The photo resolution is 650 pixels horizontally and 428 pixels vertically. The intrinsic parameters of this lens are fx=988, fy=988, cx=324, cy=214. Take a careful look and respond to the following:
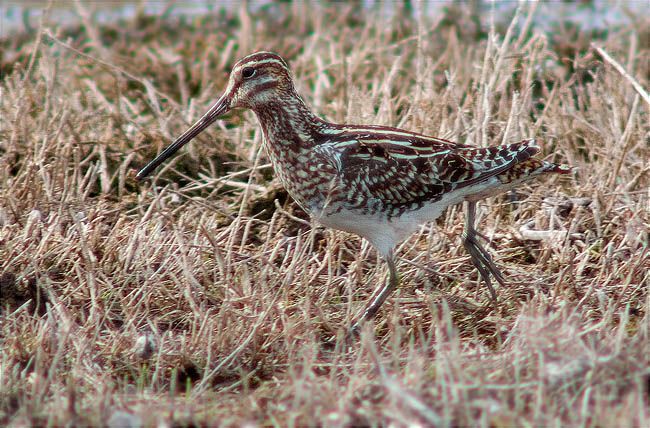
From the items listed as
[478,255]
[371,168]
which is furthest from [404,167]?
[478,255]

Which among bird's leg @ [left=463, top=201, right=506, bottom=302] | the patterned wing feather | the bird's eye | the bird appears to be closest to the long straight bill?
the bird

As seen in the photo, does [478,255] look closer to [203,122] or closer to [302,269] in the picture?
[302,269]

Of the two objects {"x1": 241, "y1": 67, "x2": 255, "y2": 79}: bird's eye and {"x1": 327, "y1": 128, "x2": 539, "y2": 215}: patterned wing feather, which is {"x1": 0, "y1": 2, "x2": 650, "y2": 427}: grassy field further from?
{"x1": 241, "y1": 67, "x2": 255, "y2": 79}: bird's eye

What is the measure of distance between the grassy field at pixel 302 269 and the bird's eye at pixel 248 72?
0.79 metres

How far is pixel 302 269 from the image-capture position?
5.11 m

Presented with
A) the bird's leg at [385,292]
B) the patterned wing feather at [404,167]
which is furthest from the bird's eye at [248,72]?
the bird's leg at [385,292]

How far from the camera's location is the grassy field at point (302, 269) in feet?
11.7

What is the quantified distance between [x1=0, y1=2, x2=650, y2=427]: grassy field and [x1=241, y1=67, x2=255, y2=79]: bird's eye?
0.79m

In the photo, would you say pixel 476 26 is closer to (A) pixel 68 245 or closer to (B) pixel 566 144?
(B) pixel 566 144

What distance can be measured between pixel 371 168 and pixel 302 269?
67cm

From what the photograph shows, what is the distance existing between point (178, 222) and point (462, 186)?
1.61 meters

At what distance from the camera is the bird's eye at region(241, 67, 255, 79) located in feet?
16.4

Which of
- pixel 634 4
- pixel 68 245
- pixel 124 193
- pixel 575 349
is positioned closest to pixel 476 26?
pixel 634 4

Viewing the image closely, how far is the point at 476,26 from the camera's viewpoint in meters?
8.74
